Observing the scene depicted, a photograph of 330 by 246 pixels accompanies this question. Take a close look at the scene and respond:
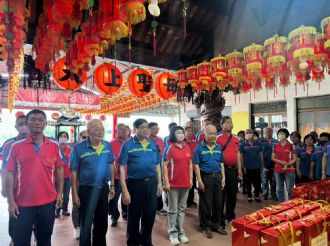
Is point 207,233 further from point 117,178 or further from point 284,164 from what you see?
point 284,164

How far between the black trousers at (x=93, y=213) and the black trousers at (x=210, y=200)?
1.42 metres

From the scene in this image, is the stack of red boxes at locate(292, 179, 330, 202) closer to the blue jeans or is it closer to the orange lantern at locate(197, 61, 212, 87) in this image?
the blue jeans

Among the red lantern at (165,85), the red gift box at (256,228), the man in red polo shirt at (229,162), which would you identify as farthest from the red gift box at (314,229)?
the red lantern at (165,85)

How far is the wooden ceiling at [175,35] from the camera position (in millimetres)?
4199

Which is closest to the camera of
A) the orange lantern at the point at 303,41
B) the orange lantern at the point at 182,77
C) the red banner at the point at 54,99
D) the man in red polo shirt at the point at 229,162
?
the orange lantern at the point at 303,41

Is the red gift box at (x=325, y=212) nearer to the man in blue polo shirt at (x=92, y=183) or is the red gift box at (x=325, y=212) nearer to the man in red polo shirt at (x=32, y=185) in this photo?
the man in blue polo shirt at (x=92, y=183)

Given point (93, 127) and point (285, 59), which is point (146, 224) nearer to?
point (93, 127)

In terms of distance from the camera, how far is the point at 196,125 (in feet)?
42.5

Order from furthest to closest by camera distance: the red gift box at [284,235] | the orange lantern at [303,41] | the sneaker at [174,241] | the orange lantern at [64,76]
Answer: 1. the orange lantern at [64,76]
2. the orange lantern at [303,41]
3. the sneaker at [174,241]
4. the red gift box at [284,235]

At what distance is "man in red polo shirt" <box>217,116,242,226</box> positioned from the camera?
156 inches

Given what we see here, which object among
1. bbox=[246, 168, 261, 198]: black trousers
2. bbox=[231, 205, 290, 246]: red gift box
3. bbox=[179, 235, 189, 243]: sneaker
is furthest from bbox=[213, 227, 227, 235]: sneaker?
bbox=[246, 168, 261, 198]: black trousers

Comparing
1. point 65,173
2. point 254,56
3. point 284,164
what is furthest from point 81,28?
point 284,164

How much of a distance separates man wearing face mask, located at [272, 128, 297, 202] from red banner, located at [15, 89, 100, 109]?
29.6 ft

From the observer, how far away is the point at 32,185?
7.58ft
